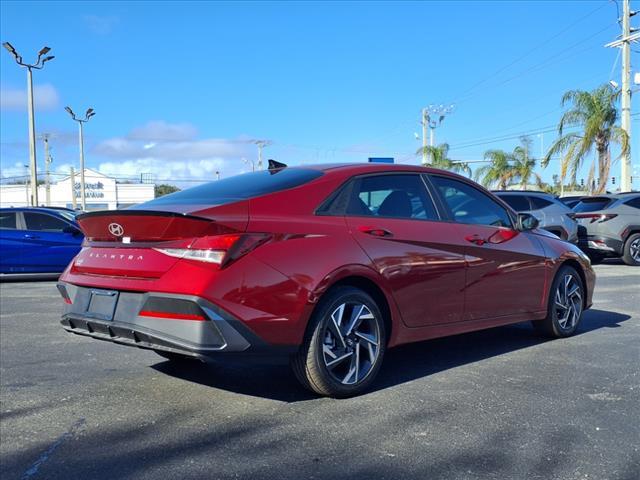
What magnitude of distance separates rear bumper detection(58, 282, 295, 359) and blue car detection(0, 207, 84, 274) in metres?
8.76

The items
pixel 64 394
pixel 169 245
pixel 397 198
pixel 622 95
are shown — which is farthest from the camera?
pixel 622 95

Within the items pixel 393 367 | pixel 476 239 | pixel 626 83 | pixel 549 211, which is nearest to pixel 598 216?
pixel 549 211

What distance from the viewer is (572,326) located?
6348mm

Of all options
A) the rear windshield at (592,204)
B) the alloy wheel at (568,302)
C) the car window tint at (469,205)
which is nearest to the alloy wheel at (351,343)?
the car window tint at (469,205)

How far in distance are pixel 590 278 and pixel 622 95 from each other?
904 inches

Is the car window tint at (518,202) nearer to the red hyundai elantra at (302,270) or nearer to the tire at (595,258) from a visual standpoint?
the tire at (595,258)

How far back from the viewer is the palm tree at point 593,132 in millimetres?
25453

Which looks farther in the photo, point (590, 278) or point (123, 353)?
point (590, 278)

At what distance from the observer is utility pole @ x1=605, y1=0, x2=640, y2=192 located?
2591 cm

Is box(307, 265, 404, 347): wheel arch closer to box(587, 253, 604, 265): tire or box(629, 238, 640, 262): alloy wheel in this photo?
box(629, 238, 640, 262): alloy wheel

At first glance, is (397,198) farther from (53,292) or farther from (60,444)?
(53,292)

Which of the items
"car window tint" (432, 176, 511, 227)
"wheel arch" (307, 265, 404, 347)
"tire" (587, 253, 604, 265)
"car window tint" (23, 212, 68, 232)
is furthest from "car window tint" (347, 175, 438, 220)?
"tire" (587, 253, 604, 265)

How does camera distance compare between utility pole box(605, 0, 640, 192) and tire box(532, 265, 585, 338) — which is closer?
tire box(532, 265, 585, 338)

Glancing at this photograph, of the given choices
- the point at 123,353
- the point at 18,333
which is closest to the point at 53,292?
the point at 18,333
